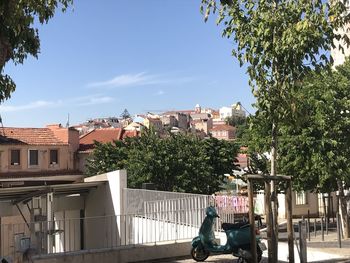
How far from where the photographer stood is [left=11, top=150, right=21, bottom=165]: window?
4978 cm

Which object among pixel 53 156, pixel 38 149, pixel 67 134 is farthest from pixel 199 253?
pixel 67 134

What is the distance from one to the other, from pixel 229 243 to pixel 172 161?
22.3 meters

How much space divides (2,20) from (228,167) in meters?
32.8

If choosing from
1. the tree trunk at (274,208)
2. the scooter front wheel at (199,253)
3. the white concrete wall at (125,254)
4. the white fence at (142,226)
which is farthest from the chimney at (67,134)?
the tree trunk at (274,208)

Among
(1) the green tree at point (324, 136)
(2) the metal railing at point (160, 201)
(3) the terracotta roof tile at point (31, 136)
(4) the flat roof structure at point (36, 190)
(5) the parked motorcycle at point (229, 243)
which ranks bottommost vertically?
(5) the parked motorcycle at point (229, 243)

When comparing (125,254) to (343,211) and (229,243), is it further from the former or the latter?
(343,211)

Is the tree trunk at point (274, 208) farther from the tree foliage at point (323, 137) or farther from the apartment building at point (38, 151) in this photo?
the apartment building at point (38, 151)

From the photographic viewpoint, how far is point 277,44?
33.8 feet

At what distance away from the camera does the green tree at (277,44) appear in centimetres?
1026

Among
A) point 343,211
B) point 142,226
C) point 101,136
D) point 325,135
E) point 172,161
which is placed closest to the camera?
point 142,226

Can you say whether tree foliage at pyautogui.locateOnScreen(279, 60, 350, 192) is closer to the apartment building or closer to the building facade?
the apartment building

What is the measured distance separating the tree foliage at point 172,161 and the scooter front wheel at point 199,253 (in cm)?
1984

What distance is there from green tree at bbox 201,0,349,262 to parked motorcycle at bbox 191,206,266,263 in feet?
3.22

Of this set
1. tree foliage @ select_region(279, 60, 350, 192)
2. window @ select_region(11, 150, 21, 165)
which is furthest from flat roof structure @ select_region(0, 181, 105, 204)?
window @ select_region(11, 150, 21, 165)
